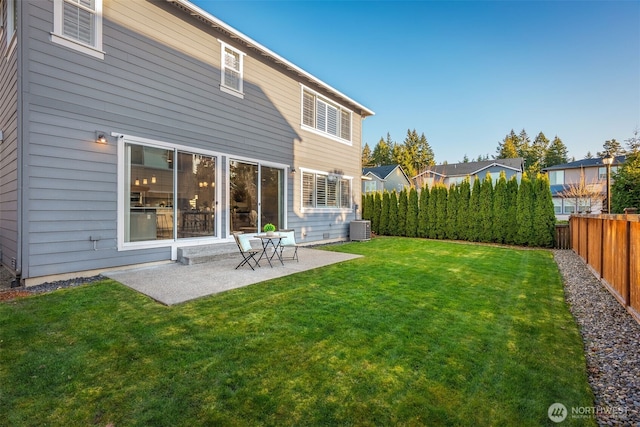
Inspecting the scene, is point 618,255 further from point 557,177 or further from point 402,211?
point 557,177

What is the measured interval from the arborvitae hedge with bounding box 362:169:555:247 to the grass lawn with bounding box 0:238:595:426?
759cm

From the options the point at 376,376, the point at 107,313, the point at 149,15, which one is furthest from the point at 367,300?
the point at 149,15

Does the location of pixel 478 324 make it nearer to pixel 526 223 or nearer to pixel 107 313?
pixel 107 313

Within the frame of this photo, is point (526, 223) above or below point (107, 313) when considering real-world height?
above

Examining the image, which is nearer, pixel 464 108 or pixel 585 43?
pixel 585 43

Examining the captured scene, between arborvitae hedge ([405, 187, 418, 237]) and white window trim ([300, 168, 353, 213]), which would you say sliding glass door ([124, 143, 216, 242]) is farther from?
arborvitae hedge ([405, 187, 418, 237])

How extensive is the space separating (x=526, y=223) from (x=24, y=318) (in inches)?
525

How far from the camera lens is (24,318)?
3344mm

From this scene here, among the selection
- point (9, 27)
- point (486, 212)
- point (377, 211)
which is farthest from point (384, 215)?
point (9, 27)

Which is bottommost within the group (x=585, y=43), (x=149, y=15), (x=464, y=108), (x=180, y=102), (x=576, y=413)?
(x=576, y=413)

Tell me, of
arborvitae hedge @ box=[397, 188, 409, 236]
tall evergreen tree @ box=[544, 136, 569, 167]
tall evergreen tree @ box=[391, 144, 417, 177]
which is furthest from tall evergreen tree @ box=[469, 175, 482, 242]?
tall evergreen tree @ box=[544, 136, 569, 167]

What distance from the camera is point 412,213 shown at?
45.0 ft

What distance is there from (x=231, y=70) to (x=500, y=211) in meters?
10.7

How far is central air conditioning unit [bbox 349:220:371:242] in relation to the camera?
11.6m
